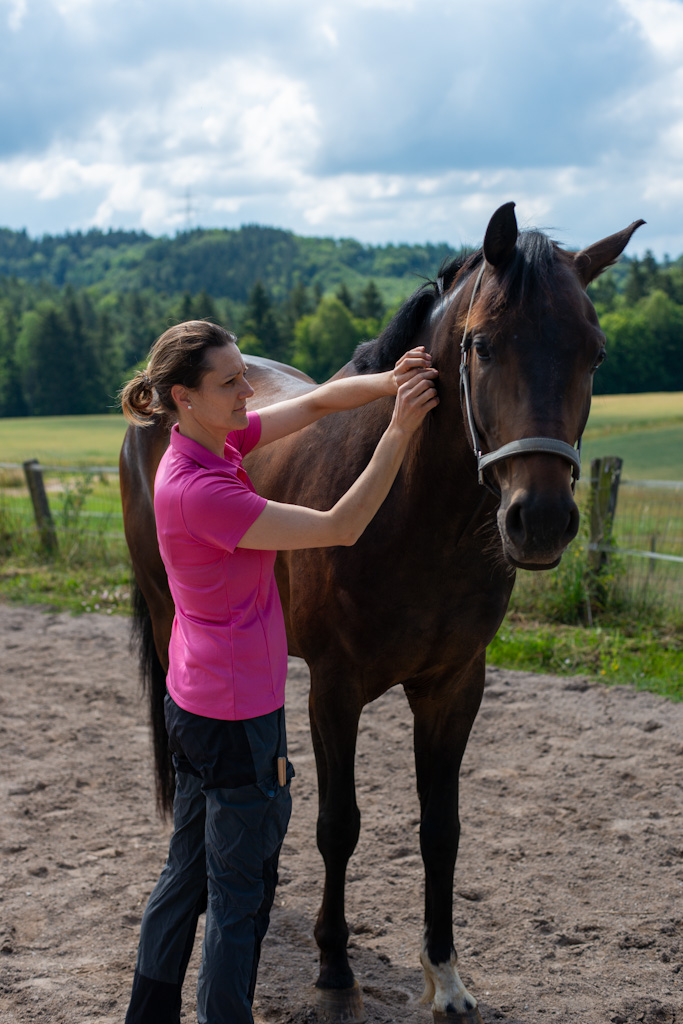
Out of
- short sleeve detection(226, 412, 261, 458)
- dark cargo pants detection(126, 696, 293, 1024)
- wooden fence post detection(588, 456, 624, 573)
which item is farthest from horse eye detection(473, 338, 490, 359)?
wooden fence post detection(588, 456, 624, 573)

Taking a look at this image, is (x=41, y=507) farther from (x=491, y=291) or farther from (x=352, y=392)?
(x=491, y=291)

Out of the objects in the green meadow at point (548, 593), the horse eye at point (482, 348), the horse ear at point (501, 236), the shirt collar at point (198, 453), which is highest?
the horse ear at point (501, 236)

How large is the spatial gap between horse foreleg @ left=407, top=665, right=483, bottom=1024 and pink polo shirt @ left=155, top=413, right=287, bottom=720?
2.68 ft

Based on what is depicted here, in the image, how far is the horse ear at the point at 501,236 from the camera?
75.6 inches

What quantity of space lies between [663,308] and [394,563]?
6006 cm

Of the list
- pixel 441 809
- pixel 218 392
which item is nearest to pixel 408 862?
pixel 441 809

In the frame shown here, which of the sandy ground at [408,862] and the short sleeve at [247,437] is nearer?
the short sleeve at [247,437]

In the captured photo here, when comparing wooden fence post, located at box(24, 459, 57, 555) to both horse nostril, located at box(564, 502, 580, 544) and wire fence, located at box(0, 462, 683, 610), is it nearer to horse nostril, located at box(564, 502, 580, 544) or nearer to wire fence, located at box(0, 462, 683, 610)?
wire fence, located at box(0, 462, 683, 610)

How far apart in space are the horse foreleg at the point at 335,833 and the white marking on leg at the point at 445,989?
0.23 meters

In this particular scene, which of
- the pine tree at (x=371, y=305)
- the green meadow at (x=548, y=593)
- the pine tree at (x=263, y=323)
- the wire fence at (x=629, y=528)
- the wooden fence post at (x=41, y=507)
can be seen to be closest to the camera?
the green meadow at (x=548, y=593)

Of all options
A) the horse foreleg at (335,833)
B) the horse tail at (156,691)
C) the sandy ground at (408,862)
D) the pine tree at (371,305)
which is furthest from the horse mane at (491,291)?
the pine tree at (371,305)

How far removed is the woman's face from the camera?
1.95 metres

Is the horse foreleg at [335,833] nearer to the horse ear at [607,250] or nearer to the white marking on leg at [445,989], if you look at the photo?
the white marking on leg at [445,989]

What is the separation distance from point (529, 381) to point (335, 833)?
5.36 ft
